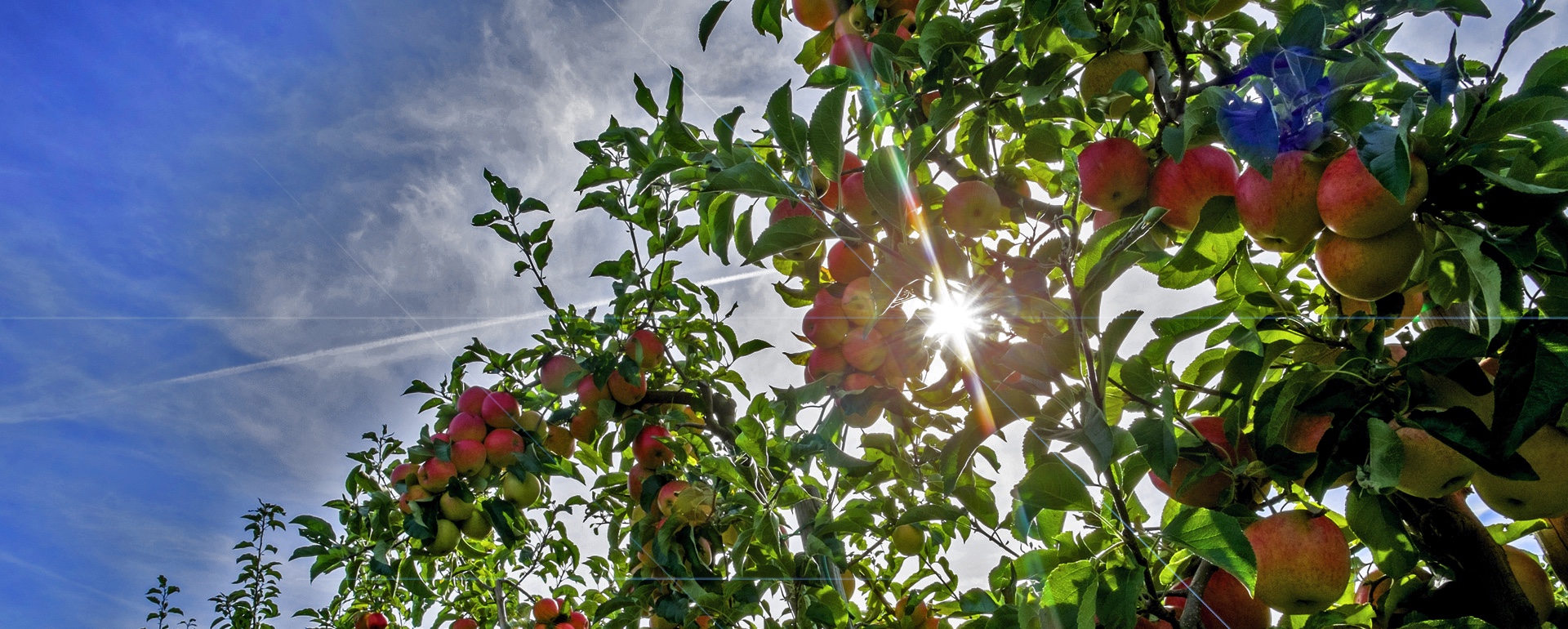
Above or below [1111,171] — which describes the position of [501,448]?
above

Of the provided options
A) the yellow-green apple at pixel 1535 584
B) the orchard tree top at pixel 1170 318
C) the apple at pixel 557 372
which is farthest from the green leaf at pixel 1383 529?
the apple at pixel 557 372

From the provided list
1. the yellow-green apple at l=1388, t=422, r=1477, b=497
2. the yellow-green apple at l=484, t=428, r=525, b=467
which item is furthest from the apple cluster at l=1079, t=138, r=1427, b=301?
the yellow-green apple at l=484, t=428, r=525, b=467

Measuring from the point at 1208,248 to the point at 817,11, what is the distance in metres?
1.14

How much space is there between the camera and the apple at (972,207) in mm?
1387

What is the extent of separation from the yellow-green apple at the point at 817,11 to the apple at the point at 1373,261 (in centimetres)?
122

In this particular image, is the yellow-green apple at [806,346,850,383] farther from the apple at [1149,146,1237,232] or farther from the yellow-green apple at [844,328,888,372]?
the apple at [1149,146,1237,232]

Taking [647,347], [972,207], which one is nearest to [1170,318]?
[972,207]

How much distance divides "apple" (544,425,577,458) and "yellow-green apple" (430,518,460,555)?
370mm

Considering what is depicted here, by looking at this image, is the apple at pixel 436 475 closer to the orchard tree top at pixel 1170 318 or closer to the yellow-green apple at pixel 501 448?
the yellow-green apple at pixel 501 448

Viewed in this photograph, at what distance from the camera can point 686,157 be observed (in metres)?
1.70

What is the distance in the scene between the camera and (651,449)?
2.38 meters

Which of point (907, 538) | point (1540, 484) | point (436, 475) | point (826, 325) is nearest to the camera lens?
point (1540, 484)

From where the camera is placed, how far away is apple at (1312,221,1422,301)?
0.95 m

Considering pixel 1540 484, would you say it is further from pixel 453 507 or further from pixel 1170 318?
pixel 453 507
